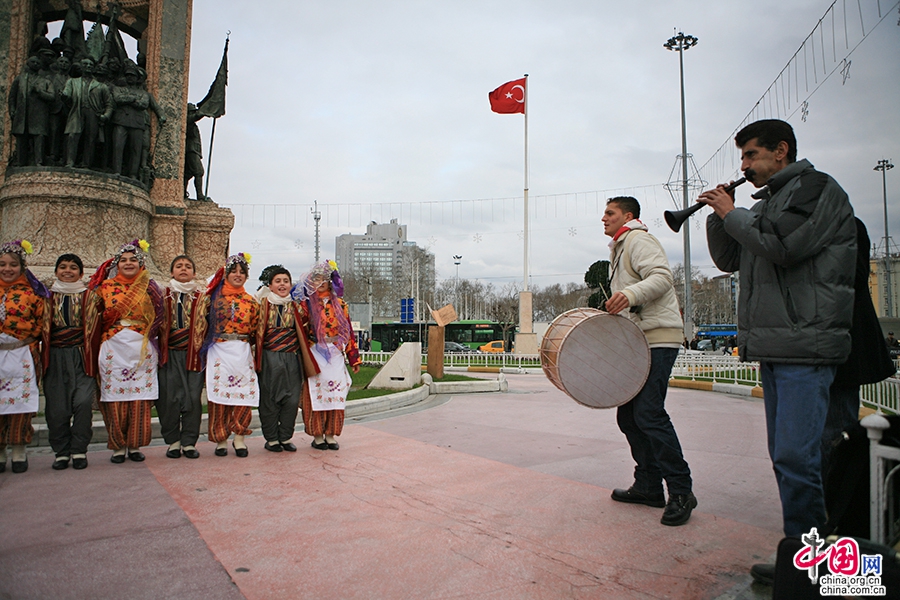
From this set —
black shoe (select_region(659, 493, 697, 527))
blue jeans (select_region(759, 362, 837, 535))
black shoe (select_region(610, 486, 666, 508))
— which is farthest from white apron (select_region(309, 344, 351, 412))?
blue jeans (select_region(759, 362, 837, 535))

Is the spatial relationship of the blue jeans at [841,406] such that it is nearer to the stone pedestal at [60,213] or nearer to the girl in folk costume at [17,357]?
the girl in folk costume at [17,357]

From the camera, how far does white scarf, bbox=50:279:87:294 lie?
15.8 ft

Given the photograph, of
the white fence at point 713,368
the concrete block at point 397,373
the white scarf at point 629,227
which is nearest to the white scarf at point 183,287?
the white scarf at point 629,227

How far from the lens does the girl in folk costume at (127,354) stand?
15.7 feet

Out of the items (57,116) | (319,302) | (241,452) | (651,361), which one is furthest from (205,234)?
(651,361)

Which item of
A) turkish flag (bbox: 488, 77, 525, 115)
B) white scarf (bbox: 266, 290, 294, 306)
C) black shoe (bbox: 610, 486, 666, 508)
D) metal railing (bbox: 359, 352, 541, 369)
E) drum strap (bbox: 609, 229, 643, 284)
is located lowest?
metal railing (bbox: 359, 352, 541, 369)

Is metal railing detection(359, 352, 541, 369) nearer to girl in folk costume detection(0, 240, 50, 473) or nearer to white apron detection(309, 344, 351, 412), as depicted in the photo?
white apron detection(309, 344, 351, 412)

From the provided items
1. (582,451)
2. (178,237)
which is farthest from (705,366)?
(178,237)

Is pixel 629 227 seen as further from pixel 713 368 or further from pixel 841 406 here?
pixel 713 368

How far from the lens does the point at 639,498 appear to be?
3527 millimetres

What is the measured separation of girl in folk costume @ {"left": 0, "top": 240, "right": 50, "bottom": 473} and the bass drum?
4218mm

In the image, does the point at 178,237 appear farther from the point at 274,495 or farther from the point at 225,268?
the point at 274,495

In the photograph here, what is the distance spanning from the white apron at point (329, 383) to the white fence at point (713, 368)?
11.7ft

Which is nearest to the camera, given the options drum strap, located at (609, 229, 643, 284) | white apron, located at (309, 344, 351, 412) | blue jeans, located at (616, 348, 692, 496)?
blue jeans, located at (616, 348, 692, 496)
